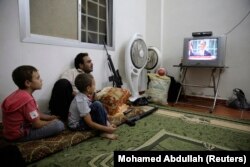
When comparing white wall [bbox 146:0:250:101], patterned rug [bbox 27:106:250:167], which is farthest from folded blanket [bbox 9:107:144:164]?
white wall [bbox 146:0:250:101]

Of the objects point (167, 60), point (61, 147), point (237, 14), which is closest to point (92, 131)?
→ point (61, 147)

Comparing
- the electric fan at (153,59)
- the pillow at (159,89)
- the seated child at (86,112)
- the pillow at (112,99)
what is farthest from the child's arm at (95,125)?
the electric fan at (153,59)

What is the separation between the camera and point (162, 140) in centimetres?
172

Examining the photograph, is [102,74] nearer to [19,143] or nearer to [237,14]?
[19,143]

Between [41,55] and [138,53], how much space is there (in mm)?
1559

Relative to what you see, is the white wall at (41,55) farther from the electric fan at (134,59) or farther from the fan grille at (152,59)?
the fan grille at (152,59)

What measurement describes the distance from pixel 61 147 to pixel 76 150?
12 centimetres

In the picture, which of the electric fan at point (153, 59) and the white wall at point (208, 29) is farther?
the electric fan at point (153, 59)

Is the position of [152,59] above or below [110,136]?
above

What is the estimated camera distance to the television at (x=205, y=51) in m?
2.91

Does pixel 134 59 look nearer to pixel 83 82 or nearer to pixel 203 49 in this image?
pixel 203 49

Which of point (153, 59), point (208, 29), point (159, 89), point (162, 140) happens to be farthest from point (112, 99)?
point (208, 29)

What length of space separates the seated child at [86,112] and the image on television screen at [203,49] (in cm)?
207

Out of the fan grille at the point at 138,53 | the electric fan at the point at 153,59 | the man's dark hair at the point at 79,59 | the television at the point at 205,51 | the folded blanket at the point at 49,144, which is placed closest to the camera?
the folded blanket at the point at 49,144
